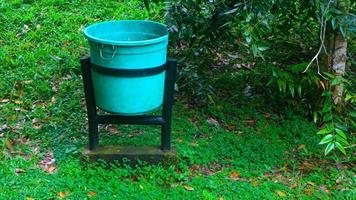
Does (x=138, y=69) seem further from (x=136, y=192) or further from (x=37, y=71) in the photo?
(x=37, y=71)

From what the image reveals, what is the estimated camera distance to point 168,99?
12.6ft

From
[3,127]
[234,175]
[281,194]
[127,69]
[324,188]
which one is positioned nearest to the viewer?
[127,69]

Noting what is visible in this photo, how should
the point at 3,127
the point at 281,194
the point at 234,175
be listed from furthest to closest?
the point at 3,127 < the point at 234,175 < the point at 281,194

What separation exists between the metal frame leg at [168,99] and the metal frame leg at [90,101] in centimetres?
48

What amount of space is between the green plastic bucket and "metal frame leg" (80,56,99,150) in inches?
1.8

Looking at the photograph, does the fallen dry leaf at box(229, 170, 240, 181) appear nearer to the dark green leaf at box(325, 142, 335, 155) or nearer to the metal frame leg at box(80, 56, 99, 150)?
the dark green leaf at box(325, 142, 335, 155)

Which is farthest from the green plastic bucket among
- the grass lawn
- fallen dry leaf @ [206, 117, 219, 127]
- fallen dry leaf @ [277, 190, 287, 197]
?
fallen dry leaf @ [277, 190, 287, 197]

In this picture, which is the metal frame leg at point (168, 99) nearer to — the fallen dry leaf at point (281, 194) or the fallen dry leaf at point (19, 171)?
the fallen dry leaf at point (281, 194)

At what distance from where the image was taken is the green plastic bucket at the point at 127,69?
3.53 metres

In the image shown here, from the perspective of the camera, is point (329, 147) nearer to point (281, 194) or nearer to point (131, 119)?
point (281, 194)

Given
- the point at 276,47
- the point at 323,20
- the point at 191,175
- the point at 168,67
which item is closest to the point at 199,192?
the point at 191,175

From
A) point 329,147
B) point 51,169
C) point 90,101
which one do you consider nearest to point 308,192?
A: point 329,147

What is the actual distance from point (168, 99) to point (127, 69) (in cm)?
43

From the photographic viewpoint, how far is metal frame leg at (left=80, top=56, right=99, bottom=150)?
12.3 ft
